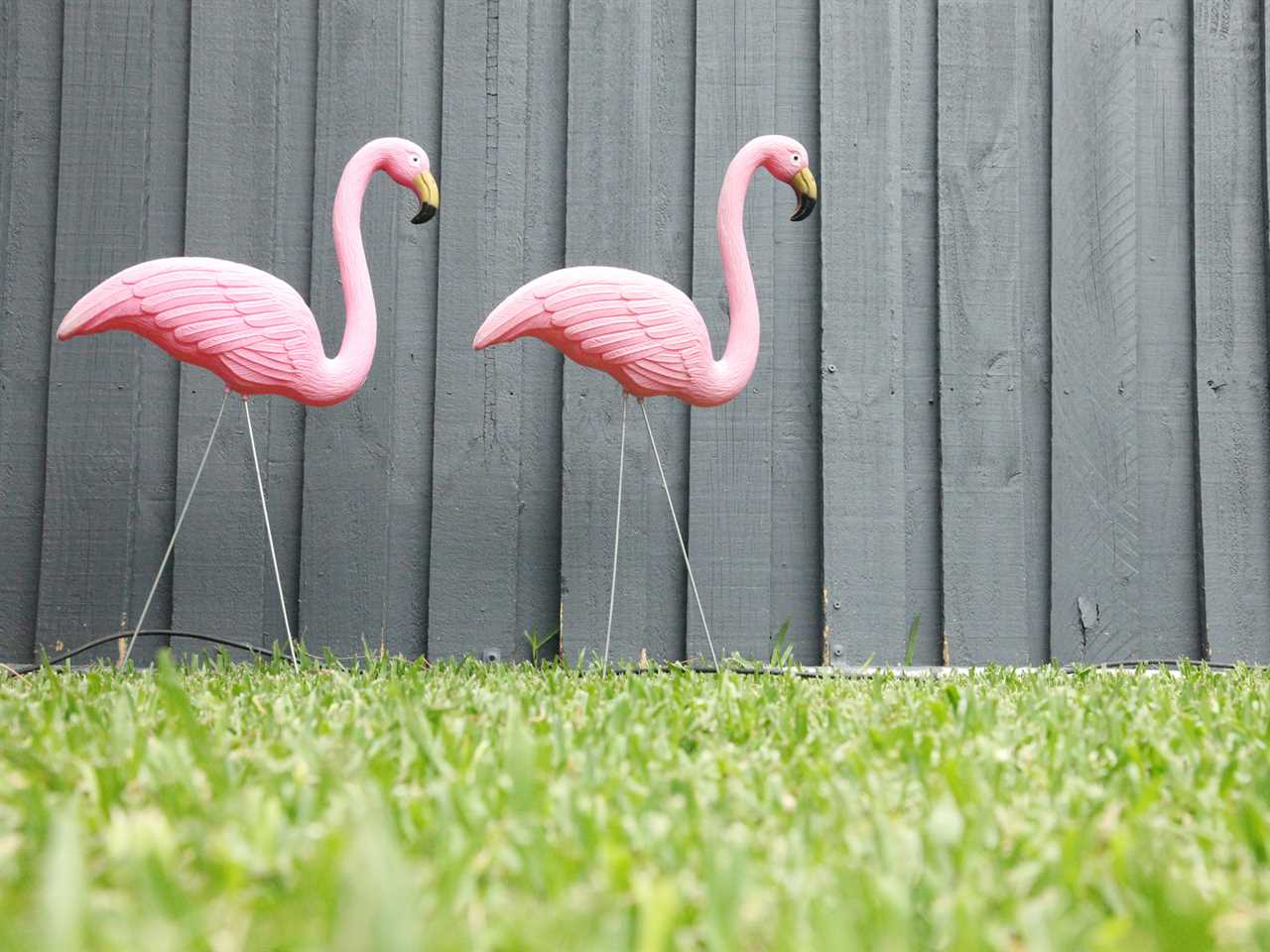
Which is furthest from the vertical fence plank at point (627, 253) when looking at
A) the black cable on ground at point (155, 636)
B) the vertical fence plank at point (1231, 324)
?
the vertical fence plank at point (1231, 324)

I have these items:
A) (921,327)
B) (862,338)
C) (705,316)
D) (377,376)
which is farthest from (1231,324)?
(377,376)

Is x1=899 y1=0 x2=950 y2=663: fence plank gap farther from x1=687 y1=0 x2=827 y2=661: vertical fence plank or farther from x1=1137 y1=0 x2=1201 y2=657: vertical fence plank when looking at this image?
x1=1137 y1=0 x2=1201 y2=657: vertical fence plank

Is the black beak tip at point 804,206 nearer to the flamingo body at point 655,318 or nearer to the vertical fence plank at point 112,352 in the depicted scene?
the flamingo body at point 655,318

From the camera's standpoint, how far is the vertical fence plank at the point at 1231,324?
2.72m

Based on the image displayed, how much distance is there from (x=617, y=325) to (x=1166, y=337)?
56.5 inches

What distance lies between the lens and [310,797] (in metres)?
0.85

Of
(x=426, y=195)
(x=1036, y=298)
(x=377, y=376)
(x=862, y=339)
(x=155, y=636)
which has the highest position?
(x=426, y=195)

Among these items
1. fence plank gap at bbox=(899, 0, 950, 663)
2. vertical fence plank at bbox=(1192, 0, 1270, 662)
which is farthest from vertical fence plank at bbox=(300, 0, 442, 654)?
vertical fence plank at bbox=(1192, 0, 1270, 662)

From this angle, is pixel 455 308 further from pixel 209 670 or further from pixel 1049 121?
pixel 1049 121

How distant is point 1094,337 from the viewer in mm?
2756

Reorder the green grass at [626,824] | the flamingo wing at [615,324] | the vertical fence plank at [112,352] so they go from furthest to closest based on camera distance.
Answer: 1. the vertical fence plank at [112,352]
2. the flamingo wing at [615,324]
3. the green grass at [626,824]

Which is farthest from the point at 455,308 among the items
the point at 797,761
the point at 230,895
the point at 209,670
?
the point at 230,895

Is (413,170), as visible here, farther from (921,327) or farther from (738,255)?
(921,327)

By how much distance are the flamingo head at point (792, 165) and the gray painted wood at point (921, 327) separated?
39 cm
